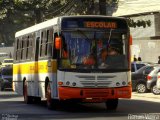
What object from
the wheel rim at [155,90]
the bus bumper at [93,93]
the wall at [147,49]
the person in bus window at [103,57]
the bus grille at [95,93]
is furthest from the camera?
the wall at [147,49]

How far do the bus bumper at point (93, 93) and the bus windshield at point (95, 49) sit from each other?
706 mm

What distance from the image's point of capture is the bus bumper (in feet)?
65.4

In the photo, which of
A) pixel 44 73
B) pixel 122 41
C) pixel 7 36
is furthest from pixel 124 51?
pixel 7 36

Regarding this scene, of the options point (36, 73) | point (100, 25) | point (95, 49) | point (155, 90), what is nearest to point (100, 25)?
point (100, 25)

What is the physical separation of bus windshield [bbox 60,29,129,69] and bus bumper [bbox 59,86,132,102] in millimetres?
706

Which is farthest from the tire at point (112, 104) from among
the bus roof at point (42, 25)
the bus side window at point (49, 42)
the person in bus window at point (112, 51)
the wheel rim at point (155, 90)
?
the wheel rim at point (155, 90)

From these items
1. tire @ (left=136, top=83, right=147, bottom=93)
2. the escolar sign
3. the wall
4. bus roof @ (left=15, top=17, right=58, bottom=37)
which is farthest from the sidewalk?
the wall

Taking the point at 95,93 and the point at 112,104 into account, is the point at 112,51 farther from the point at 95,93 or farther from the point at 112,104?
the point at 112,104

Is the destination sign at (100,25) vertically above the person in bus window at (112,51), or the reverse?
the destination sign at (100,25)

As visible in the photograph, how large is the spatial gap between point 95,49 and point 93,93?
1.43 meters

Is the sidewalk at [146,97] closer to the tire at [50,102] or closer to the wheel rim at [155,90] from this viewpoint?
the wheel rim at [155,90]

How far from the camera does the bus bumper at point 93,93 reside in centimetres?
1994

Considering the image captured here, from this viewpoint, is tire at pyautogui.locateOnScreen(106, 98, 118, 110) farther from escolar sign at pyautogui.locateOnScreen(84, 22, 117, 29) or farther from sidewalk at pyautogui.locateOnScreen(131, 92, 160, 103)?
sidewalk at pyautogui.locateOnScreen(131, 92, 160, 103)

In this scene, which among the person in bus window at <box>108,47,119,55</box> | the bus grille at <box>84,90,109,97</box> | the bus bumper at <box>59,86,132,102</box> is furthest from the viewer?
the person in bus window at <box>108,47,119,55</box>
